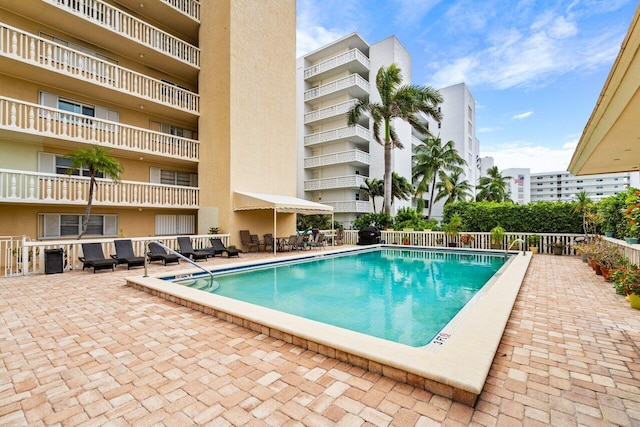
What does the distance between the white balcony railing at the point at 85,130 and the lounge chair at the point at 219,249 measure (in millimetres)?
5231

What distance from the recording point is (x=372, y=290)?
916cm

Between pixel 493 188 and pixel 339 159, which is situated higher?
pixel 339 159

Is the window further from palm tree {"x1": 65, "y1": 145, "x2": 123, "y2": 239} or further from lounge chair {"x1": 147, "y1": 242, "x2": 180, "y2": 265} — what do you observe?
lounge chair {"x1": 147, "y1": 242, "x2": 180, "y2": 265}

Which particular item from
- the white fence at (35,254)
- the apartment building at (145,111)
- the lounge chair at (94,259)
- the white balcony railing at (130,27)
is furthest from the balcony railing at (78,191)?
the white balcony railing at (130,27)

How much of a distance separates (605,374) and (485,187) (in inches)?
1861

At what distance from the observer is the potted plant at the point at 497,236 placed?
17.0 meters

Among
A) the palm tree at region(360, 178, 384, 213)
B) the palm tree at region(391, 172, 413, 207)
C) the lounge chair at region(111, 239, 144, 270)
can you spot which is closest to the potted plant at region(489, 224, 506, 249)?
the palm tree at region(391, 172, 413, 207)

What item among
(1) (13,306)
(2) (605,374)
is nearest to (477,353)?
(2) (605,374)

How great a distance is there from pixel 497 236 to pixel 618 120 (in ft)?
43.7

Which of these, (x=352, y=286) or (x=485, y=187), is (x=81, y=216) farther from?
(x=485, y=187)

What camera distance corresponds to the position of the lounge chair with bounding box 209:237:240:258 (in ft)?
46.8

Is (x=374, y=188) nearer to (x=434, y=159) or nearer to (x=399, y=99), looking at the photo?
(x=434, y=159)

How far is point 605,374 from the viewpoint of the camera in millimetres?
3451

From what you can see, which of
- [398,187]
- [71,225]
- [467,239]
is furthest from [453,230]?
[71,225]
